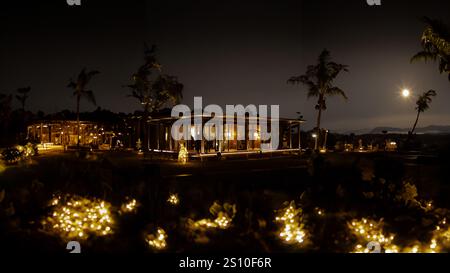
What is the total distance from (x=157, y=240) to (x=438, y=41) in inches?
471

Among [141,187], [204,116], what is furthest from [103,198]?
[204,116]

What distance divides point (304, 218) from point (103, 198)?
3324mm

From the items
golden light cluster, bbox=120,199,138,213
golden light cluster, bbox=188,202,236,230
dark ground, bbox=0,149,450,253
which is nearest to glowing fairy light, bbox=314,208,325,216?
dark ground, bbox=0,149,450,253

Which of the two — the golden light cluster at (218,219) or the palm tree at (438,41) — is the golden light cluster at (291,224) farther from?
the palm tree at (438,41)

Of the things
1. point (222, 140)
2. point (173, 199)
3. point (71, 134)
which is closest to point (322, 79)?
point (222, 140)

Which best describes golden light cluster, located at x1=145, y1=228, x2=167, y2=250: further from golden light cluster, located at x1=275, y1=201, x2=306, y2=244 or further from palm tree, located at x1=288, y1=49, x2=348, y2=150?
palm tree, located at x1=288, y1=49, x2=348, y2=150

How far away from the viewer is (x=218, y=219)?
5.81 m

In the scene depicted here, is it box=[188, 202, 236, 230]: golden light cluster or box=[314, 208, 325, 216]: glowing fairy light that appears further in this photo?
box=[314, 208, 325, 216]: glowing fairy light

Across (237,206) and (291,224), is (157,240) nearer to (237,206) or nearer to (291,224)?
(237,206)

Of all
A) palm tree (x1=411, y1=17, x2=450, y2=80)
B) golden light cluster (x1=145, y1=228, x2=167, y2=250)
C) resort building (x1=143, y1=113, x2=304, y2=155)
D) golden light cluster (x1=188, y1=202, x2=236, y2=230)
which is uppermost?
palm tree (x1=411, y1=17, x2=450, y2=80)

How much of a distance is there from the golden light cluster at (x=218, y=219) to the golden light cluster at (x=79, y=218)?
1.32 metres

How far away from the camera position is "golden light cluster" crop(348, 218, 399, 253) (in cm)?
535

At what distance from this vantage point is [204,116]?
23.8m

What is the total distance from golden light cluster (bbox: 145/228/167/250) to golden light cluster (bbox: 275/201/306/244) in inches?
68.4
